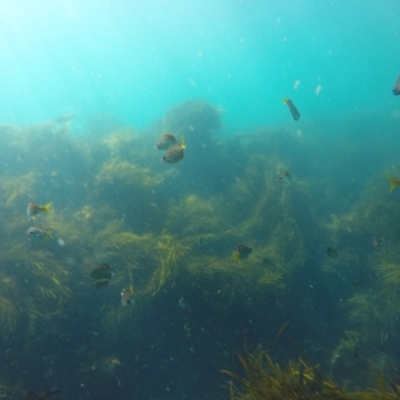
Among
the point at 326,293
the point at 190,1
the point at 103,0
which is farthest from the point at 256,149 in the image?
the point at 103,0

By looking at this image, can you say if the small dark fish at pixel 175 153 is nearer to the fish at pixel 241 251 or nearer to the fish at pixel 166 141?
the fish at pixel 166 141

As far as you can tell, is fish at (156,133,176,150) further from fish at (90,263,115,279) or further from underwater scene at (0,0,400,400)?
fish at (90,263,115,279)

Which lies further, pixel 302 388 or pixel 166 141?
pixel 166 141

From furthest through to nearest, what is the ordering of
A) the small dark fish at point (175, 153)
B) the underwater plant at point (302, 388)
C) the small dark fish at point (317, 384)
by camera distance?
the small dark fish at point (175, 153), the small dark fish at point (317, 384), the underwater plant at point (302, 388)

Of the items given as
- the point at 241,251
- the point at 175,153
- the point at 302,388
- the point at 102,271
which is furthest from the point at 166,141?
the point at 302,388

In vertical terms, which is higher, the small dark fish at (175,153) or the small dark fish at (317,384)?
the small dark fish at (175,153)

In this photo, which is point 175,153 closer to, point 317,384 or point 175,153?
point 175,153

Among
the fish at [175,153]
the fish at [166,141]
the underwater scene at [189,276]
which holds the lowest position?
the underwater scene at [189,276]

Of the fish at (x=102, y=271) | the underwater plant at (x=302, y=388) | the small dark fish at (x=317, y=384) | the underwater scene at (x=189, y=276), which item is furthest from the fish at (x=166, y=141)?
the small dark fish at (x=317, y=384)

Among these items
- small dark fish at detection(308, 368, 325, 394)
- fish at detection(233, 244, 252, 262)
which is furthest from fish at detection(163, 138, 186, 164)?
small dark fish at detection(308, 368, 325, 394)

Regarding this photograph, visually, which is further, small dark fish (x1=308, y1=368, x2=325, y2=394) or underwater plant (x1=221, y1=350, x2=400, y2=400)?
small dark fish (x1=308, y1=368, x2=325, y2=394)

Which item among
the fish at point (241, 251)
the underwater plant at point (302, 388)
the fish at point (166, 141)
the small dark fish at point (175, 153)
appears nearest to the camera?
the underwater plant at point (302, 388)

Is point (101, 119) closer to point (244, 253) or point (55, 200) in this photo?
point (55, 200)

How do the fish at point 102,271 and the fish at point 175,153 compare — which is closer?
the fish at point 102,271
